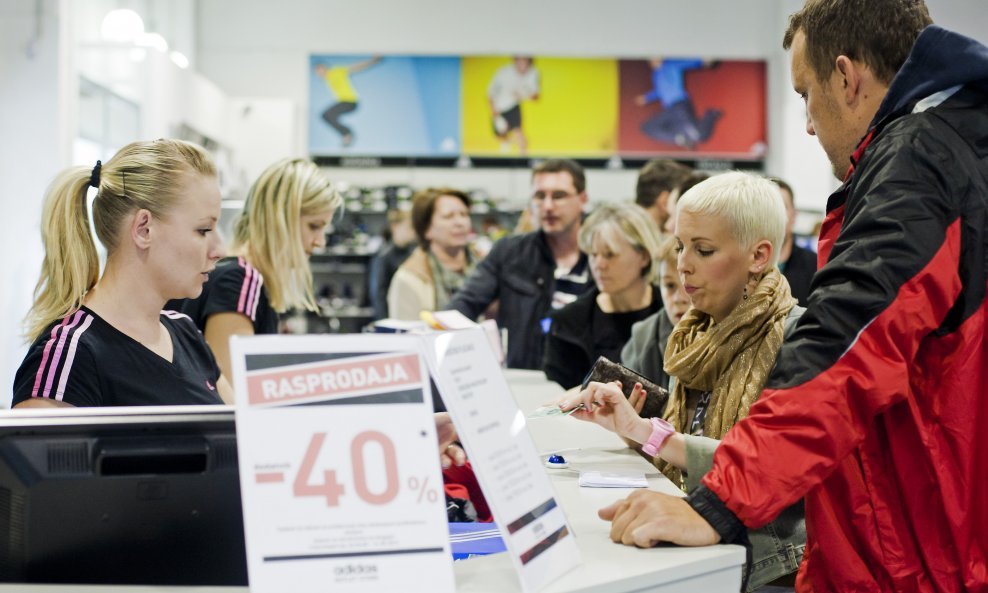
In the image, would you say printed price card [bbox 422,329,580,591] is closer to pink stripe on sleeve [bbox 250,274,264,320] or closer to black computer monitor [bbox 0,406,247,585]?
black computer monitor [bbox 0,406,247,585]

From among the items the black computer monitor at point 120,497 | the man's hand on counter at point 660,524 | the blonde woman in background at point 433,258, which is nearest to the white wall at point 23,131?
the blonde woman in background at point 433,258

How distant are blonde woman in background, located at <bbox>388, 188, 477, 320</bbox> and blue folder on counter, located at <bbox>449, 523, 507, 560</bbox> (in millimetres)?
3747

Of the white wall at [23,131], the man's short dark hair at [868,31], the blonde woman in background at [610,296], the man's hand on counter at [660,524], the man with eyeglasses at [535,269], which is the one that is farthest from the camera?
the white wall at [23,131]

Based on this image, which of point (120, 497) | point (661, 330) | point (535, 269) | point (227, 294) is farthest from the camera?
point (535, 269)

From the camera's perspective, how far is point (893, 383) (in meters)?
1.49

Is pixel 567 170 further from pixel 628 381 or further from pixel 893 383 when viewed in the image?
pixel 893 383

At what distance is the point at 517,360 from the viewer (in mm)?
5023

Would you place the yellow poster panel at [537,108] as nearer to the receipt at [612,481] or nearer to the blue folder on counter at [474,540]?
the receipt at [612,481]

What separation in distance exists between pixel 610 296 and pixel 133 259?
2.14 meters

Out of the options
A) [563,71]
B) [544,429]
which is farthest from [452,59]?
[544,429]

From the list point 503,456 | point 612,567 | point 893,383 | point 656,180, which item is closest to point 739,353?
point 893,383

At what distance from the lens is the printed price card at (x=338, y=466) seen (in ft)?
4.15

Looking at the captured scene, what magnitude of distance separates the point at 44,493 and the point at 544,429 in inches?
62.2

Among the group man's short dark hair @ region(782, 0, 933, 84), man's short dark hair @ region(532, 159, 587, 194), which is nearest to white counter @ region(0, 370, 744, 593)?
man's short dark hair @ region(782, 0, 933, 84)
